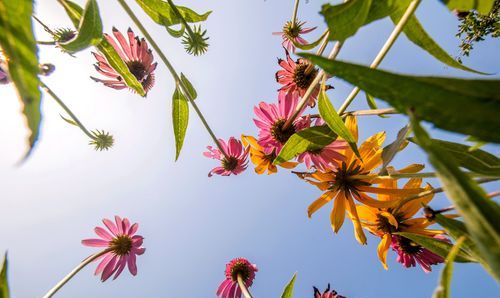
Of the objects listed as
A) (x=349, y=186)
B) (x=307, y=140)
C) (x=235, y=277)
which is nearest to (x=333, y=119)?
(x=307, y=140)

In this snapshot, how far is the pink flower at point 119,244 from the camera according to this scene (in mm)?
1574

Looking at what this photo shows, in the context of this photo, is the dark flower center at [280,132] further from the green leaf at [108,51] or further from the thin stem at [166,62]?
the green leaf at [108,51]

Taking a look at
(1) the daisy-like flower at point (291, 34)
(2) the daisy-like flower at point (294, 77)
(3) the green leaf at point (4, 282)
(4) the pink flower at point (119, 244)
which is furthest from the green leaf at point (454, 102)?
(1) the daisy-like flower at point (291, 34)

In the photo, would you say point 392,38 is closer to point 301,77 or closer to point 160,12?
point 160,12

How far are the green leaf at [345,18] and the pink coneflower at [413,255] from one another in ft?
2.85

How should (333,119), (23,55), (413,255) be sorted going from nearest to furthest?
(23,55) → (333,119) → (413,255)

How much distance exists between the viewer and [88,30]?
1.89ft

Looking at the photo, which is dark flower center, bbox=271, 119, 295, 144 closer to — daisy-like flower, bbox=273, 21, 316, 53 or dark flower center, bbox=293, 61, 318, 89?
dark flower center, bbox=293, 61, 318, 89

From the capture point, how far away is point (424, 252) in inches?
45.1

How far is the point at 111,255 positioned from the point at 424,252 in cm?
133

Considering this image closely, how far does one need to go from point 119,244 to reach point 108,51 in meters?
1.12

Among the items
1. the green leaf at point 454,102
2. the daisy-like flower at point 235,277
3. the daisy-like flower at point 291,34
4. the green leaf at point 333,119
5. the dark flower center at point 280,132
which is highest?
the daisy-like flower at point 291,34

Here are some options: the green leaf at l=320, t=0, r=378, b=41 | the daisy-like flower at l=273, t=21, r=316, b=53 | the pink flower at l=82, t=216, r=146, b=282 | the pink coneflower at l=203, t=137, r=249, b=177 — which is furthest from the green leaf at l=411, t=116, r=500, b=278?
the daisy-like flower at l=273, t=21, r=316, b=53

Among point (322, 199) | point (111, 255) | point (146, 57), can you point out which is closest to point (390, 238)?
point (322, 199)
